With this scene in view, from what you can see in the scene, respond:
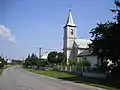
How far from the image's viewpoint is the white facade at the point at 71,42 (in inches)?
3736

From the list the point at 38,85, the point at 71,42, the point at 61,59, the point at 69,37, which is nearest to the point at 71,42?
the point at 71,42

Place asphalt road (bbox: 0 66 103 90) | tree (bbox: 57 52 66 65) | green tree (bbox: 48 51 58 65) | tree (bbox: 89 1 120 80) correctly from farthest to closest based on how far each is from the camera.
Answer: green tree (bbox: 48 51 58 65) → tree (bbox: 57 52 66 65) → tree (bbox: 89 1 120 80) → asphalt road (bbox: 0 66 103 90)

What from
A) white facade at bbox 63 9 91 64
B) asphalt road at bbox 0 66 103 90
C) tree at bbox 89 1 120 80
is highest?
white facade at bbox 63 9 91 64

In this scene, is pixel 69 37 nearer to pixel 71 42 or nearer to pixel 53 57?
pixel 71 42

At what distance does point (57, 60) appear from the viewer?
298 ft

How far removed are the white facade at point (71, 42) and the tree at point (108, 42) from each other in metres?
53.0

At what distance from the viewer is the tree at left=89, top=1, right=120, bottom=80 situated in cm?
3291

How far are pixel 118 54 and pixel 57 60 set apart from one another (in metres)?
59.2

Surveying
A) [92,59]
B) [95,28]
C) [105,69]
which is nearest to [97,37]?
[95,28]

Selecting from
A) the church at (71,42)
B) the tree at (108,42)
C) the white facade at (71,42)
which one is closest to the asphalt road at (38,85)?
the tree at (108,42)

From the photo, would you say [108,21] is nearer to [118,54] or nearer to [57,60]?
[118,54]

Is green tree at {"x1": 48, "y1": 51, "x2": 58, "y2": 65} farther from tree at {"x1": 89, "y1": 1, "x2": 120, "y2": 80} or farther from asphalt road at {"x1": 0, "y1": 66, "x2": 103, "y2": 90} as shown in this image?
asphalt road at {"x1": 0, "y1": 66, "x2": 103, "y2": 90}

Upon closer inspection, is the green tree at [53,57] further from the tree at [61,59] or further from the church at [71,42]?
the church at [71,42]

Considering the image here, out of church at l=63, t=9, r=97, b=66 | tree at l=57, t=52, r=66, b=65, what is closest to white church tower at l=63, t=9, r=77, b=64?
church at l=63, t=9, r=97, b=66
